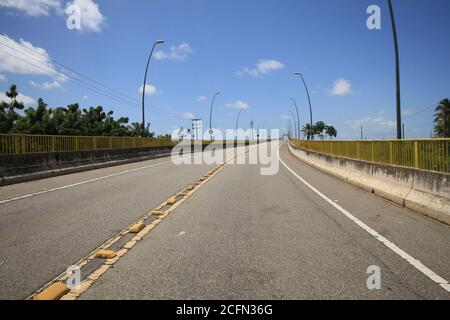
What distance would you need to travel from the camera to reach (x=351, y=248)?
584 cm

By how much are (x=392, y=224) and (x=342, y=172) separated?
10311 mm

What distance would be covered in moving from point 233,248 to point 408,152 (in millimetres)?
7006

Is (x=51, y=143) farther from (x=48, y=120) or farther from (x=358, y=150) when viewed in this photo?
(x=48, y=120)

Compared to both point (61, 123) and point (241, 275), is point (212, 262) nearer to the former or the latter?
point (241, 275)

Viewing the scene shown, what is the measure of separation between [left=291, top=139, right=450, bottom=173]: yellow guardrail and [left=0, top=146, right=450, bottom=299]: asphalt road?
128 centimetres

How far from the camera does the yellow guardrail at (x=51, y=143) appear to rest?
16094 millimetres

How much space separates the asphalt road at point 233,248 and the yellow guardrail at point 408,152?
128cm

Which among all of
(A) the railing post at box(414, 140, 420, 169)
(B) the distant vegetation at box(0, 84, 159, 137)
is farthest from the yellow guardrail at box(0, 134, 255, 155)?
(B) the distant vegetation at box(0, 84, 159, 137)

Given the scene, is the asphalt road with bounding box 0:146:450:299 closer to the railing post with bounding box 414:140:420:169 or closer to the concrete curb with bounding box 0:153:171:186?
the railing post with bounding box 414:140:420:169

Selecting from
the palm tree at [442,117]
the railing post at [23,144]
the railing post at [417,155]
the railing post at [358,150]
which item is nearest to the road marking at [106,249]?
the railing post at [417,155]

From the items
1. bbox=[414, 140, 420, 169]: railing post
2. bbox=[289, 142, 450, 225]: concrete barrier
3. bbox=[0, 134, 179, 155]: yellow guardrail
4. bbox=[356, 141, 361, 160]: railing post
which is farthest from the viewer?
bbox=[0, 134, 179, 155]: yellow guardrail

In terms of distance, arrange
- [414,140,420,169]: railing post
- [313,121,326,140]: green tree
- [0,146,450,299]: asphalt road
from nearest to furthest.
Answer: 1. [0,146,450,299]: asphalt road
2. [414,140,420,169]: railing post
3. [313,121,326,140]: green tree

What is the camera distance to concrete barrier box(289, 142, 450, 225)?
26.6 ft

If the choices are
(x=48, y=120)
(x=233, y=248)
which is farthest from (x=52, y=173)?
(x=48, y=120)
